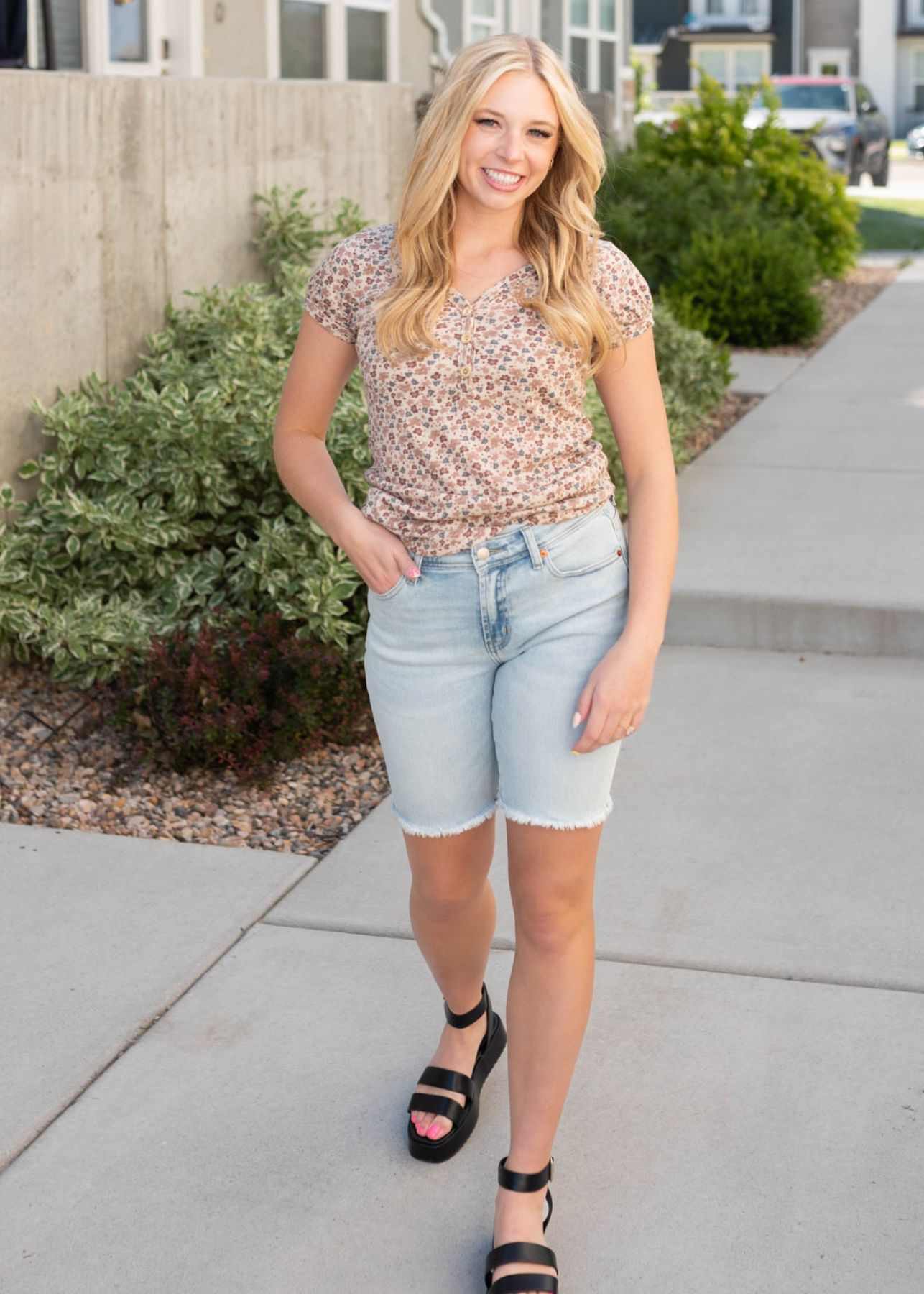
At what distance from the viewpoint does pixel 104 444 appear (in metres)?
5.23

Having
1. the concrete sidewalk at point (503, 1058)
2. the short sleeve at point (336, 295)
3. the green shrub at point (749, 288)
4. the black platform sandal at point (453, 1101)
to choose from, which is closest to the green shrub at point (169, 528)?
the concrete sidewalk at point (503, 1058)

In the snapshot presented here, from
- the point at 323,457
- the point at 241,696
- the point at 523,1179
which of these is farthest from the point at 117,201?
the point at 523,1179

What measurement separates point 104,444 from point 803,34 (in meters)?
46.4

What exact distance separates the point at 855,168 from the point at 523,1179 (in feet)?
83.8

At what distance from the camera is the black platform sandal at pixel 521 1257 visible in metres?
2.30

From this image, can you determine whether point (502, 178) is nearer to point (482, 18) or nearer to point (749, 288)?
point (749, 288)

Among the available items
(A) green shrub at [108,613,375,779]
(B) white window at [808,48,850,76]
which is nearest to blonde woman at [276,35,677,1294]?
(A) green shrub at [108,613,375,779]

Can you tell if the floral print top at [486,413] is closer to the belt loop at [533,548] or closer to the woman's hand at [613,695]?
the belt loop at [533,548]

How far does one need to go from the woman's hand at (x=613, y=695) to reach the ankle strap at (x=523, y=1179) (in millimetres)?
664

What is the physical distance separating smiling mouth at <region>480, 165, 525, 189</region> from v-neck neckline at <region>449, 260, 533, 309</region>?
0.38ft

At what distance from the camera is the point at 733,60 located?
4703cm

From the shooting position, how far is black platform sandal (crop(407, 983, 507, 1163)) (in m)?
2.65

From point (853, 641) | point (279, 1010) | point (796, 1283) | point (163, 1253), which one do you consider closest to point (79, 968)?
point (279, 1010)

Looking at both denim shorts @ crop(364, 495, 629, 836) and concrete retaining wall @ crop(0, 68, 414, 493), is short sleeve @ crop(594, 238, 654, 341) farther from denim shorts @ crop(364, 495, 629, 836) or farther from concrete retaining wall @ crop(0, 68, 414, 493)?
concrete retaining wall @ crop(0, 68, 414, 493)
